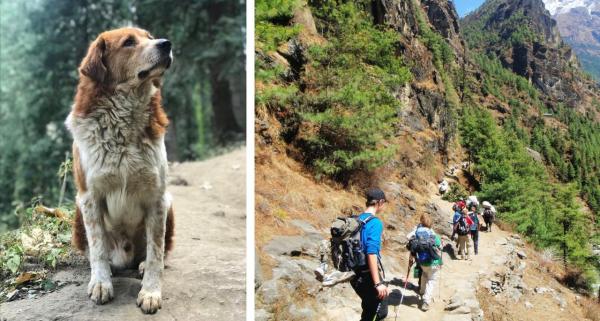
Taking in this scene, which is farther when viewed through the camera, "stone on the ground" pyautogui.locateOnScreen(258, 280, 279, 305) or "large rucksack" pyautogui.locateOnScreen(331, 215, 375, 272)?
"stone on the ground" pyautogui.locateOnScreen(258, 280, 279, 305)

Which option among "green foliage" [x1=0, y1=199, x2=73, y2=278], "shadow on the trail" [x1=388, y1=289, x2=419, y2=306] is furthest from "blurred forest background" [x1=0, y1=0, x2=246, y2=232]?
"shadow on the trail" [x1=388, y1=289, x2=419, y2=306]

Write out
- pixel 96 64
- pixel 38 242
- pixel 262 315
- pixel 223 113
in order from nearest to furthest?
pixel 96 64 < pixel 38 242 < pixel 262 315 < pixel 223 113

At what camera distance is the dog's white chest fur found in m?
1.78

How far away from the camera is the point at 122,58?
174cm

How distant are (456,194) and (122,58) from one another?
1640mm

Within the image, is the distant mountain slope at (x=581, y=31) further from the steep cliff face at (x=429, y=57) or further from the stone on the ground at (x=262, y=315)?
the stone on the ground at (x=262, y=315)

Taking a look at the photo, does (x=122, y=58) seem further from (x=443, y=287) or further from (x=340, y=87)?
(x=443, y=287)

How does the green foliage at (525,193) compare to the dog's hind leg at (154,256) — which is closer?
the dog's hind leg at (154,256)

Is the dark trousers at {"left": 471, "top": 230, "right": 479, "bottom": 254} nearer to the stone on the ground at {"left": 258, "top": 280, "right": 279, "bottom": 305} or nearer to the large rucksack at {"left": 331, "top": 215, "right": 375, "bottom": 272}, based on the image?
the large rucksack at {"left": 331, "top": 215, "right": 375, "bottom": 272}

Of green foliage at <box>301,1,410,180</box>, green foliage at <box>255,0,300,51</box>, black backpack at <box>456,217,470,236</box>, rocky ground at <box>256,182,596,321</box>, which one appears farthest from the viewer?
green foliage at <box>255,0,300,51</box>

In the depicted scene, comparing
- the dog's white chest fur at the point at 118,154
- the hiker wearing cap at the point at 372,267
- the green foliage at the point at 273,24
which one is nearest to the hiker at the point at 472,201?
the hiker wearing cap at the point at 372,267

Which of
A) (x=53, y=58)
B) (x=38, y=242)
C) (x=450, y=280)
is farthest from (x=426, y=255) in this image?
(x=53, y=58)

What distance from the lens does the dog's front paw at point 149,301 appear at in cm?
184

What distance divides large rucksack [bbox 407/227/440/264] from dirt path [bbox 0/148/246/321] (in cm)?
82
